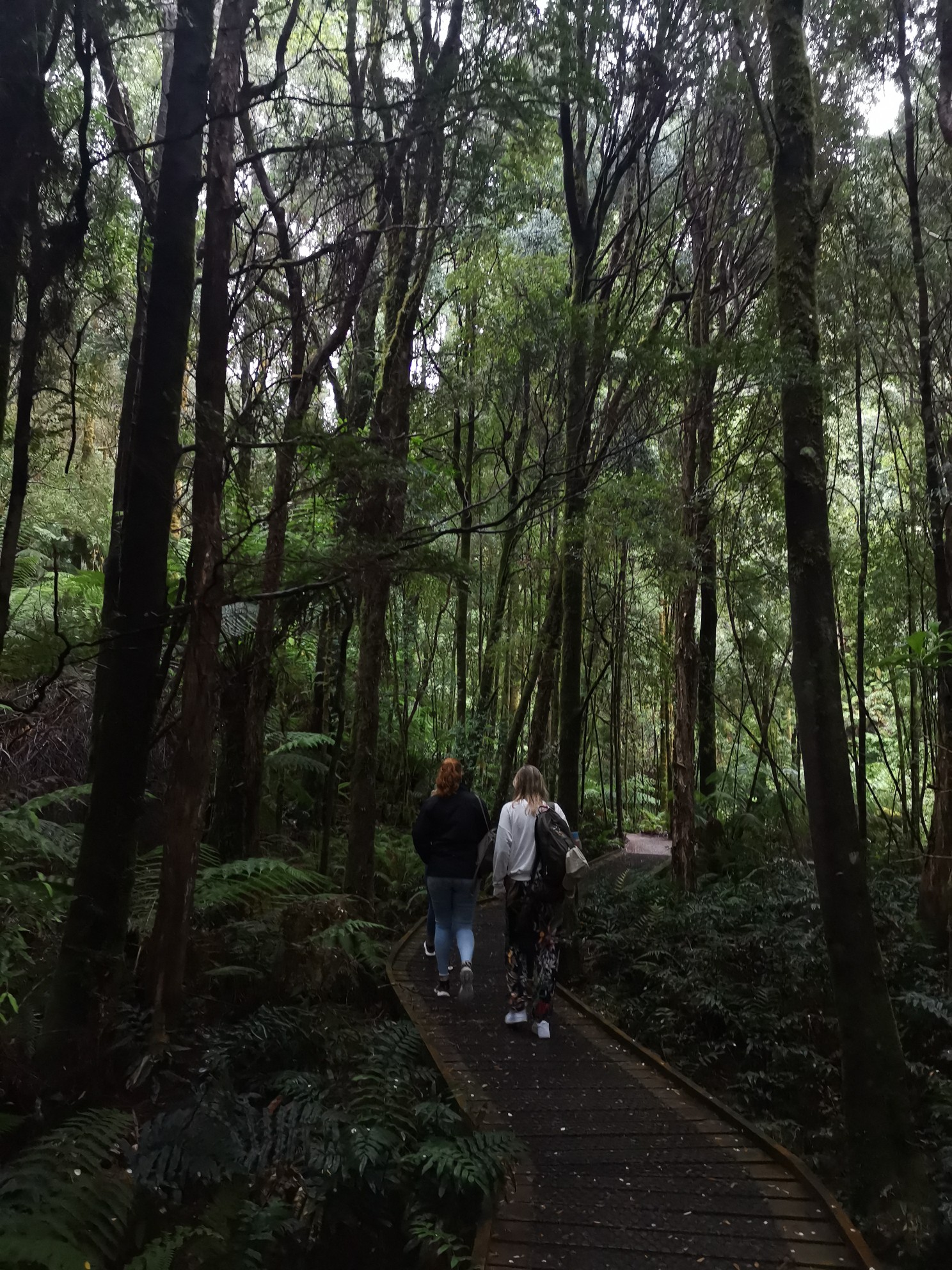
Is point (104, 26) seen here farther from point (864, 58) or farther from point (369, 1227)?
point (864, 58)

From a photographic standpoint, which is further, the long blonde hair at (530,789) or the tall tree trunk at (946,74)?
the tall tree trunk at (946,74)

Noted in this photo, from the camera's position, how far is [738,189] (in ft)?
36.4

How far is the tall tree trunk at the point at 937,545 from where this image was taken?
7.79 m

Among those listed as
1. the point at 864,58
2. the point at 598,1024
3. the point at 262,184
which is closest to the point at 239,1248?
the point at 598,1024

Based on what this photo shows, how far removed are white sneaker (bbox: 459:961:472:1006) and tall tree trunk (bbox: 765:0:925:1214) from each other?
2878 millimetres

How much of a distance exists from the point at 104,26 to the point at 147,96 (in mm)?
7175

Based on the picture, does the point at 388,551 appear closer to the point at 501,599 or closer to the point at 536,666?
the point at 501,599

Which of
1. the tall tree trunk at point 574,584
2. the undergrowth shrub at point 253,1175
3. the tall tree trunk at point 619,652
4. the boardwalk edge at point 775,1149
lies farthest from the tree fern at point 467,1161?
the tall tree trunk at point 619,652

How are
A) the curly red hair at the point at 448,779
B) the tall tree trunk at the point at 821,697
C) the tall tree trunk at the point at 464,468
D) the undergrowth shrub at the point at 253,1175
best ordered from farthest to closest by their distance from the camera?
1. the tall tree trunk at the point at 464,468
2. the curly red hair at the point at 448,779
3. the tall tree trunk at the point at 821,697
4. the undergrowth shrub at the point at 253,1175

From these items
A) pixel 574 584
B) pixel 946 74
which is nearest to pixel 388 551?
pixel 574 584

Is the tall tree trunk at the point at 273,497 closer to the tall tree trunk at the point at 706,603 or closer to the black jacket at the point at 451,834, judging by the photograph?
the black jacket at the point at 451,834

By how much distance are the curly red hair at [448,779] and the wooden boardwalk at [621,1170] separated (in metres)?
1.76

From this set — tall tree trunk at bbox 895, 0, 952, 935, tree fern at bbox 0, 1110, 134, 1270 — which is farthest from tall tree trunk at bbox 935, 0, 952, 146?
tree fern at bbox 0, 1110, 134, 1270

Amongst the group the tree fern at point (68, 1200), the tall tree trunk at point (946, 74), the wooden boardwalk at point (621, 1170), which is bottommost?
the wooden boardwalk at point (621, 1170)
